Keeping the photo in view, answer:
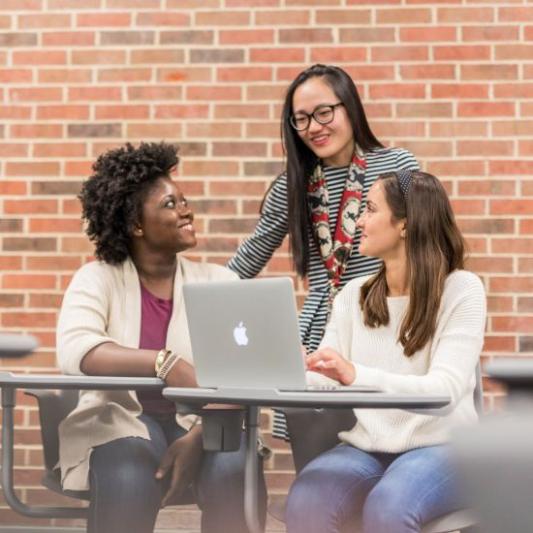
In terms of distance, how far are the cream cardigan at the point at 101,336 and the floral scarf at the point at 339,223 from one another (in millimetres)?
280

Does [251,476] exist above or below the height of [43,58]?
below

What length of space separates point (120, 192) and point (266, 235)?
48 centimetres

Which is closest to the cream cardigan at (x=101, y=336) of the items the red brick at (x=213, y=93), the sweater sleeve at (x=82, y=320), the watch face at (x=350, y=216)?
the sweater sleeve at (x=82, y=320)

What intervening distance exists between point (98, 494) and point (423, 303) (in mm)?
896

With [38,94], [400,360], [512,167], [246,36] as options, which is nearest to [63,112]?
[38,94]

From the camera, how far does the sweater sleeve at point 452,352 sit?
2234 mm

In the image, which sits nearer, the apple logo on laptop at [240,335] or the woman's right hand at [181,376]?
the apple logo on laptop at [240,335]

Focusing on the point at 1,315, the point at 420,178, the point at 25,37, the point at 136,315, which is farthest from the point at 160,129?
the point at 420,178

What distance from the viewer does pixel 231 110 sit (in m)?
3.69

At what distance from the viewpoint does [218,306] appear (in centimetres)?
209

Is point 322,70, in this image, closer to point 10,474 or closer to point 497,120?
point 497,120

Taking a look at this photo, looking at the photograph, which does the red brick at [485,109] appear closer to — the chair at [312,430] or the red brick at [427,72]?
the red brick at [427,72]

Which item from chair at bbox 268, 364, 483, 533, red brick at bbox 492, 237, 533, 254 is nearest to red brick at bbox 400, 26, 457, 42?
red brick at bbox 492, 237, 533, 254

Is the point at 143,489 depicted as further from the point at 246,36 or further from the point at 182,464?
the point at 246,36
